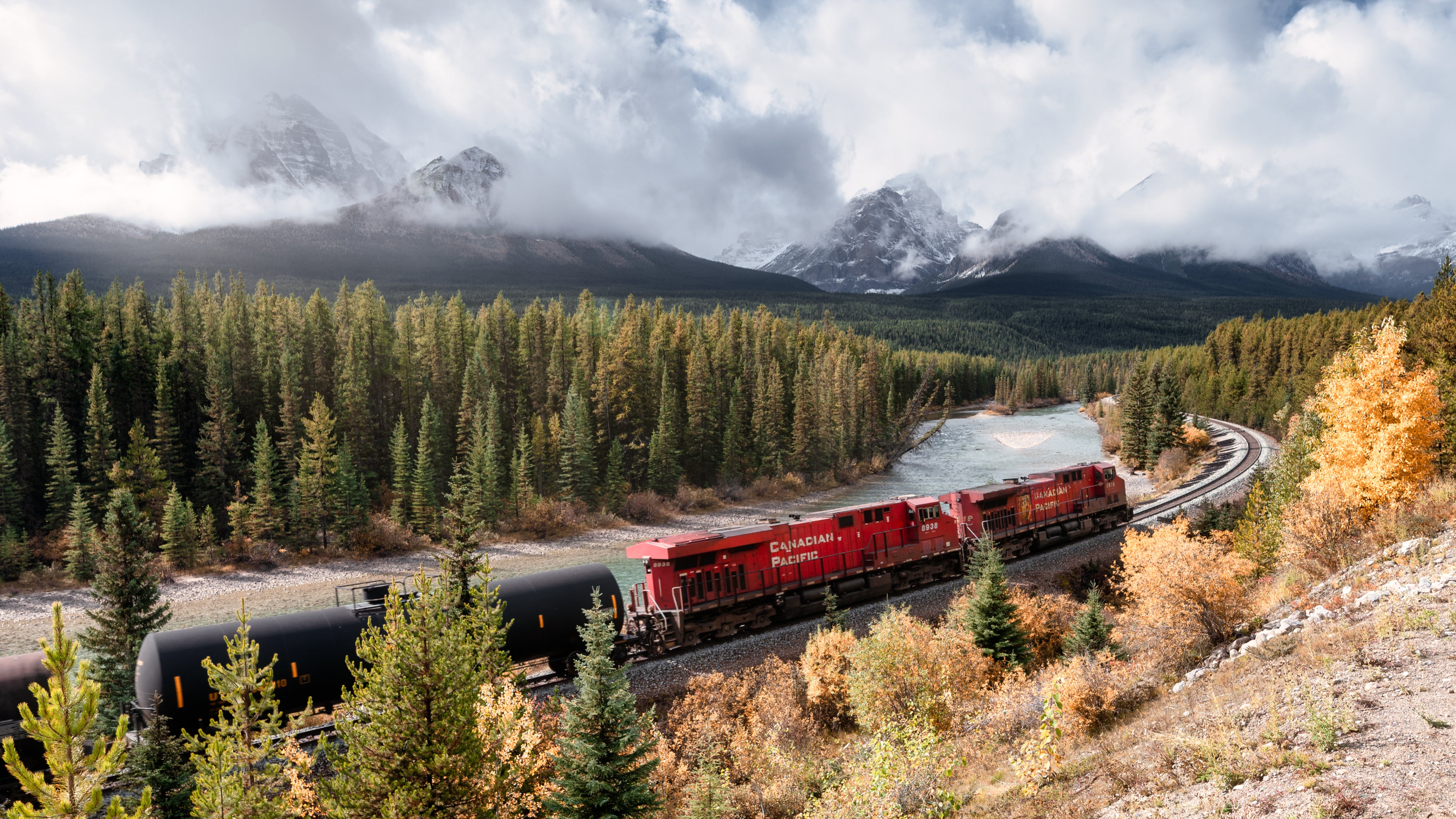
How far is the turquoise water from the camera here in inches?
2447

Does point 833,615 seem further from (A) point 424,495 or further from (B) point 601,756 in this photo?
(A) point 424,495

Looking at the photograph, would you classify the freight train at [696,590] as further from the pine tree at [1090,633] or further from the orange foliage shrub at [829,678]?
the pine tree at [1090,633]

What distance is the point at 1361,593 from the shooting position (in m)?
19.6

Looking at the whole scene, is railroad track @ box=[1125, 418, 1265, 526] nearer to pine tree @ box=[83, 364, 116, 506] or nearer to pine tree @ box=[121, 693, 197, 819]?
pine tree @ box=[121, 693, 197, 819]

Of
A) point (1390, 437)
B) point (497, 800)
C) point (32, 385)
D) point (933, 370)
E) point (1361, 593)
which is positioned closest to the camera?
point (497, 800)

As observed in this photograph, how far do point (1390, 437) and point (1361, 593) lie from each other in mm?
14622

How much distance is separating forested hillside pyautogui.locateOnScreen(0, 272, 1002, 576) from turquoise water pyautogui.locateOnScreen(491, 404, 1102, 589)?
784cm

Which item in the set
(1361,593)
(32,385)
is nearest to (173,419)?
(32,385)

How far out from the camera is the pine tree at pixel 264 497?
62594mm

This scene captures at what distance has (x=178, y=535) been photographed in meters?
58.9

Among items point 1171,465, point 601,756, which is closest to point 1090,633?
point 601,756

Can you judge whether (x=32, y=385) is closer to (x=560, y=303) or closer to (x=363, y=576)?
(x=363, y=576)

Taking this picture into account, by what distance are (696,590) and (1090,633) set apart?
15402 millimetres

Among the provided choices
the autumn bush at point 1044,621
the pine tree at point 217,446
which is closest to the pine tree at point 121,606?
the autumn bush at point 1044,621
